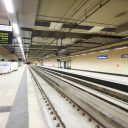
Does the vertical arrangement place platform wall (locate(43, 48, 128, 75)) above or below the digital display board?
below

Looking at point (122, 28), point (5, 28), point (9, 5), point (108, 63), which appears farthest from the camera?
point (108, 63)

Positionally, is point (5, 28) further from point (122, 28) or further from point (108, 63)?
point (108, 63)

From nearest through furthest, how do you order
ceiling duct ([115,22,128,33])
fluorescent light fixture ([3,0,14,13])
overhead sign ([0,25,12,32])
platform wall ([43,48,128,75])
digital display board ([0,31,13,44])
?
fluorescent light fixture ([3,0,14,13]), overhead sign ([0,25,12,32]), digital display board ([0,31,13,44]), ceiling duct ([115,22,128,33]), platform wall ([43,48,128,75])

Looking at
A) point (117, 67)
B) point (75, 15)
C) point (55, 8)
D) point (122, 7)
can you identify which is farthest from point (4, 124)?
point (117, 67)

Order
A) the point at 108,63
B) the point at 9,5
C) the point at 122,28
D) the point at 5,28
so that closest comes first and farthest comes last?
the point at 9,5 < the point at 5,28 < the point at 122,28 < the point at 108,63

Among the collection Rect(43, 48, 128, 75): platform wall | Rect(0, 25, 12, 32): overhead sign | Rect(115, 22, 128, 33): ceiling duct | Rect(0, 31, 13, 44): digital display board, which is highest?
Rect(115, 22, 128, 33): ceiling duct

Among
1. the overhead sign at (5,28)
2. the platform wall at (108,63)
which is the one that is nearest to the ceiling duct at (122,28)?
the platform wall at (108,63)

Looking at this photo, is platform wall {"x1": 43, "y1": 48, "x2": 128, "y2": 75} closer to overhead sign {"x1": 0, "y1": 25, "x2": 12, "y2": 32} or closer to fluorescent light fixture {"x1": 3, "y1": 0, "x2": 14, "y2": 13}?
Answer: overhead sign {"x1": 0, "y1": 25, "x2": 12, "y2": 32}

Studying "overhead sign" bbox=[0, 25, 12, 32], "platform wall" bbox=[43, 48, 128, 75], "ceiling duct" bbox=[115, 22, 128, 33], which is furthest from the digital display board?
"platform wall" bbox=[43, 48, 128, 75]

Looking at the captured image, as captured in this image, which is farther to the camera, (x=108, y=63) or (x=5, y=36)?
(x=108, y=63)

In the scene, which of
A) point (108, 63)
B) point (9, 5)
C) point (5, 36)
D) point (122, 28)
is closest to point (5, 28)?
point (5, 36)

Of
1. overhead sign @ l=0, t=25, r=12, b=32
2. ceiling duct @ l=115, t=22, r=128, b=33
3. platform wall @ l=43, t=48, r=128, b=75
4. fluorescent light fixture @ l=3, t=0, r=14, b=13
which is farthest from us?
platform wall @ l=43, t=48, r=128, b=75

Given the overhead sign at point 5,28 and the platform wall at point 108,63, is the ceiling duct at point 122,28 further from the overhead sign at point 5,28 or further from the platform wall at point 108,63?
the overhead sign at point 5,28

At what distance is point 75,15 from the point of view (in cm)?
634
